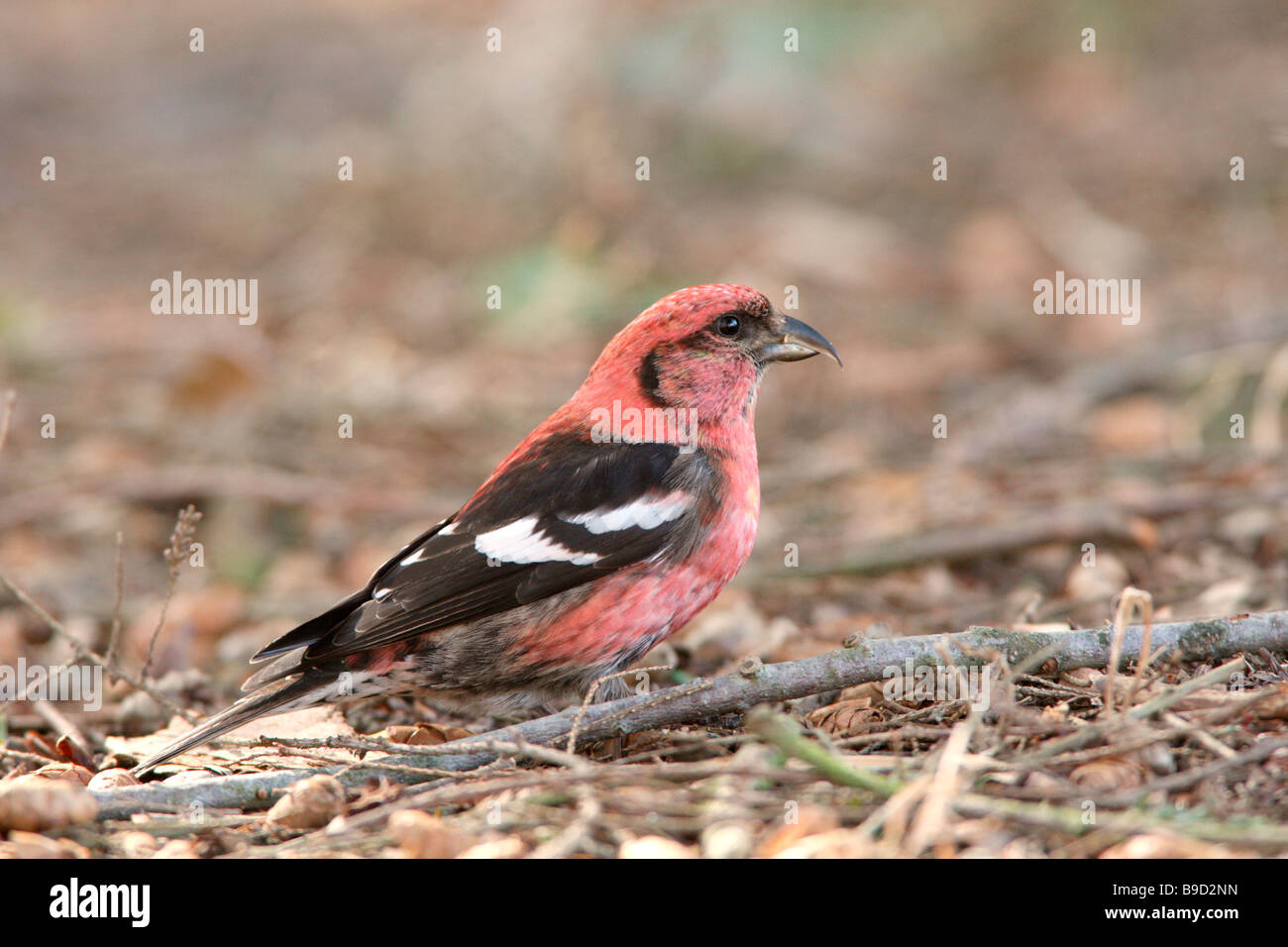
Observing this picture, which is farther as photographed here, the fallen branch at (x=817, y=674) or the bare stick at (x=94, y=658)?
the bare stick at (x=94, y=658)

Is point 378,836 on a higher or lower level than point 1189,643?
lower

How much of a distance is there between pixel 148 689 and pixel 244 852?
0.86 meters

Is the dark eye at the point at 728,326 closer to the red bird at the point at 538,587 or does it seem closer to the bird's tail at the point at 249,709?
the red bird at the point at 538,587

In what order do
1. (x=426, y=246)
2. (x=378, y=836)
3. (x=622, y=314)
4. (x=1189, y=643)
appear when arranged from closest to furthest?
(x=378, y=836)
(x=1189, y=643)
(x=622, y=314)
(x=426, y=246)

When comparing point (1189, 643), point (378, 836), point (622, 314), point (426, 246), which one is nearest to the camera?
point (378, 836)

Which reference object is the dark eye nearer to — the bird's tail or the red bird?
the red bird

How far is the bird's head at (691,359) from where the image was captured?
3977mm

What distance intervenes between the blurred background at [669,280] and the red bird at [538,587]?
67 centimetres

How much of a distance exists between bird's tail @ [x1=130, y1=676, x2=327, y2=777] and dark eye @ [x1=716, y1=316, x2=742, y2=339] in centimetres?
163

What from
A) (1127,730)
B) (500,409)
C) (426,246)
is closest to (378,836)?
(1127,730)

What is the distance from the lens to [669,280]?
746 cm

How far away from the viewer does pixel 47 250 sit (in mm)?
9094

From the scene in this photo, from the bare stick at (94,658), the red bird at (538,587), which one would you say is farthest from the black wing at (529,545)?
the bare stick at (94,658)

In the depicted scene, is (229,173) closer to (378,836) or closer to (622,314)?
(622,314)
